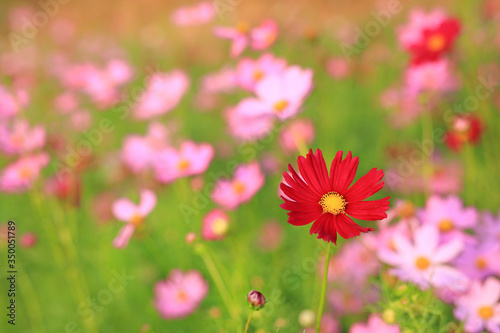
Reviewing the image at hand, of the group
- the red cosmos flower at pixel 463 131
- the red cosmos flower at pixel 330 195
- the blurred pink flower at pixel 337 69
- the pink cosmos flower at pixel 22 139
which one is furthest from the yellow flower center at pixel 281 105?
the blurred pink flower at pixel 337 69

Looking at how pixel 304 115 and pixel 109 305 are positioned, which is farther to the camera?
pixel 304 115

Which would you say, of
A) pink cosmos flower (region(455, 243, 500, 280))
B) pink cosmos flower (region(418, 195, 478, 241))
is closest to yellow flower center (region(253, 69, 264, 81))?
pink cosmos flower (region(418, 195, 478, 241))

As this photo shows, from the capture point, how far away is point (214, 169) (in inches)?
73.5

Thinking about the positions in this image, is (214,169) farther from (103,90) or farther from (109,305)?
(109,305)

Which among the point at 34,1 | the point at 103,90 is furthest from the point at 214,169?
the point at 34,1

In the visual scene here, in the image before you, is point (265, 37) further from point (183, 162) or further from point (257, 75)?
point (183, 162)

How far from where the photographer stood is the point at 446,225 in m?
0.88

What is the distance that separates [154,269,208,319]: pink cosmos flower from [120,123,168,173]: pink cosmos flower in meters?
0.40

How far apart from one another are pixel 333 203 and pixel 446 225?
44 centimetres

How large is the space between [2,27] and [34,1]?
0.66 metres

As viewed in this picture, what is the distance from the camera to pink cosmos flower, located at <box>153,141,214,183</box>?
40.1 inches

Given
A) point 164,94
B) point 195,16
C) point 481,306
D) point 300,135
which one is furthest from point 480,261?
point 195,16

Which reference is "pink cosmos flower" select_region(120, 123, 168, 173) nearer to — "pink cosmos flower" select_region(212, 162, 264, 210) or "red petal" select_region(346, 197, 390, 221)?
"pink cosmos flower" select_region(212, 162, 264, 210)

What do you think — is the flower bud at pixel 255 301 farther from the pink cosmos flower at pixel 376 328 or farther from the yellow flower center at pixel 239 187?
the yellow flower center at pixel 239 187
